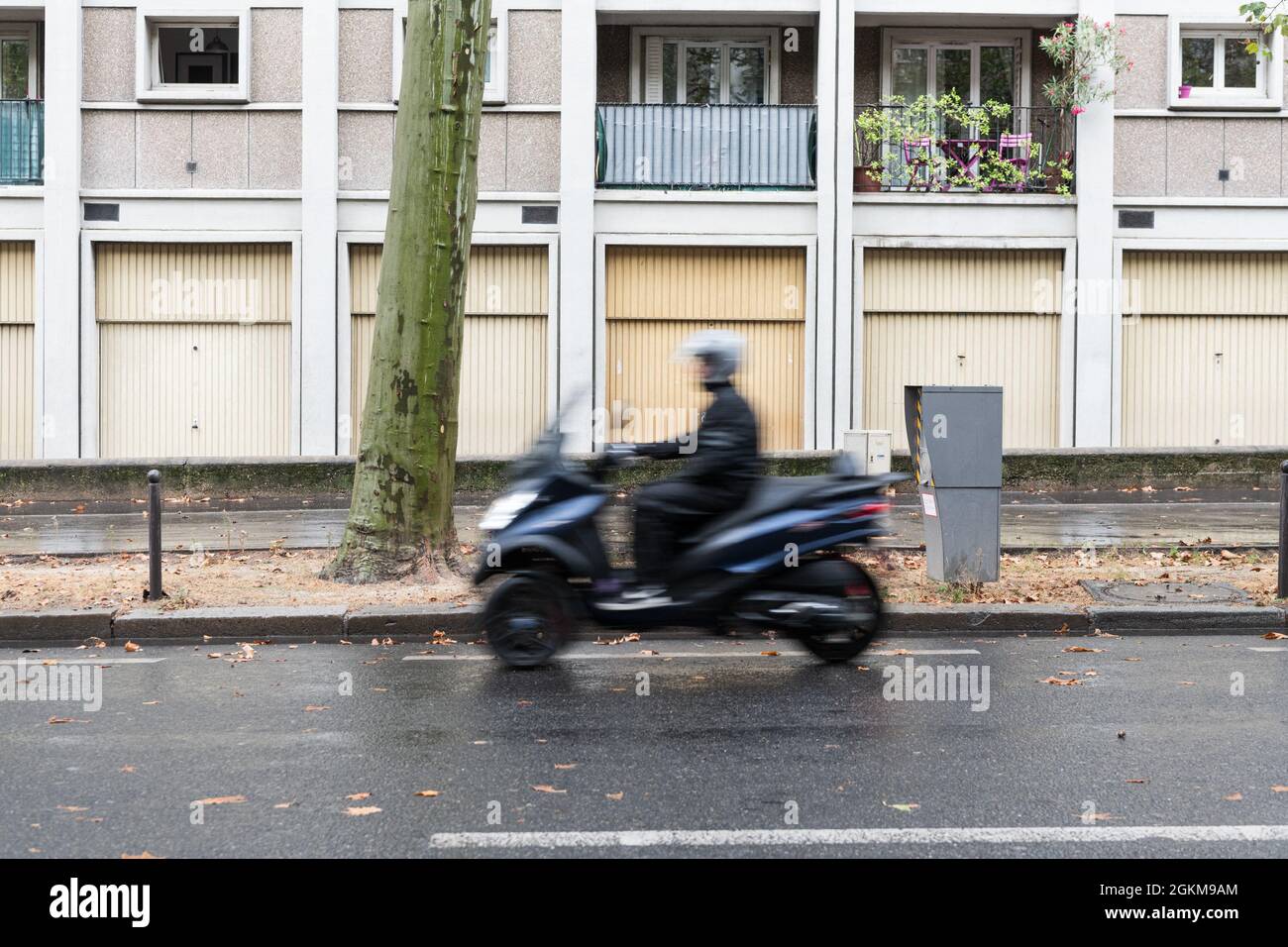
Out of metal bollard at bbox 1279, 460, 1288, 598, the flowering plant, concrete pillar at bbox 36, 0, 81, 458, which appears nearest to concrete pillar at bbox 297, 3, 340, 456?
concrete pillar at bbox 36, 0, 81, 458

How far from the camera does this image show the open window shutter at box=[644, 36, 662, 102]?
2095 centimetres

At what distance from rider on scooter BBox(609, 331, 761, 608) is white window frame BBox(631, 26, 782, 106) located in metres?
14.4

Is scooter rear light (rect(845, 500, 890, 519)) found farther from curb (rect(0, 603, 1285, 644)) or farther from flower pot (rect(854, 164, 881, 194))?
flower pot (rect(854, 164, 881, 194))

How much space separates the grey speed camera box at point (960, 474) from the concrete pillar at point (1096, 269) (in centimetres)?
1103

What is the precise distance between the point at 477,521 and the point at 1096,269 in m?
10.00

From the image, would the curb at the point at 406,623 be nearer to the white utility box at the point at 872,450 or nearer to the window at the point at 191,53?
the white utility box at the point at 872,450

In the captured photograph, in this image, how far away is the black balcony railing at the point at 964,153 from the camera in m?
20.4

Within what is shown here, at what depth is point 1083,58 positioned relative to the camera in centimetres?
1973

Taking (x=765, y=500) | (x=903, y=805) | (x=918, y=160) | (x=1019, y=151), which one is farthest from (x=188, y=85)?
(x=903, y=805)

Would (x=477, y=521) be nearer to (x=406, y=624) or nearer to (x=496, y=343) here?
(x=496, y=343)

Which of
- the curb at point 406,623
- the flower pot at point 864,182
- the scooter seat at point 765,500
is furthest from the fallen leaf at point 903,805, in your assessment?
the flower pot at point 864,182

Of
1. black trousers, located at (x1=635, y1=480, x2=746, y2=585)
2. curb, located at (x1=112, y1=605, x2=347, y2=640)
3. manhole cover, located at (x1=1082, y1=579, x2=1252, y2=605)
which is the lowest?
curb, located at (x1=112, y1=605, x2=347, y2=640)
